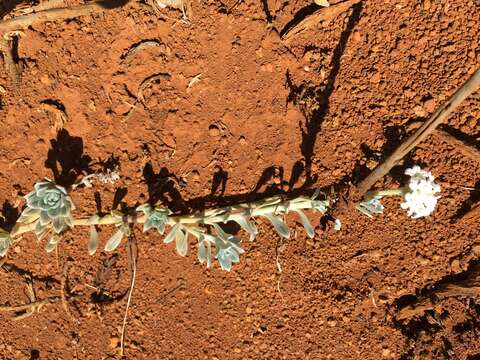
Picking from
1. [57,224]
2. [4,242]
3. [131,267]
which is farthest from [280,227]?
[4,242]

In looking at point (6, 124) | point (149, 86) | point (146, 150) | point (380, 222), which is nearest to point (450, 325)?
point (380, 222)

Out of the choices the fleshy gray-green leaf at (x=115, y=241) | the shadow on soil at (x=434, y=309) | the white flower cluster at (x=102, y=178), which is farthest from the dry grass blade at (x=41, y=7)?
the shadow on soil at (x=434, y=309)

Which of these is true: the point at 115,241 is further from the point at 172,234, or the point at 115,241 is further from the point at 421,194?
the point at 421,194

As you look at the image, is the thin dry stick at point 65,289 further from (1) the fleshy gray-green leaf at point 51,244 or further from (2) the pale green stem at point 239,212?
(2) the pale green stem at point 239,212

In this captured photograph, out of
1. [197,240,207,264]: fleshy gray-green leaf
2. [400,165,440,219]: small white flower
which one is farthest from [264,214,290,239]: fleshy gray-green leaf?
[400,165,440,219]: small white flower

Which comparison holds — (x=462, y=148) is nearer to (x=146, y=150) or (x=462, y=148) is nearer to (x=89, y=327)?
(x=146, y=150)
